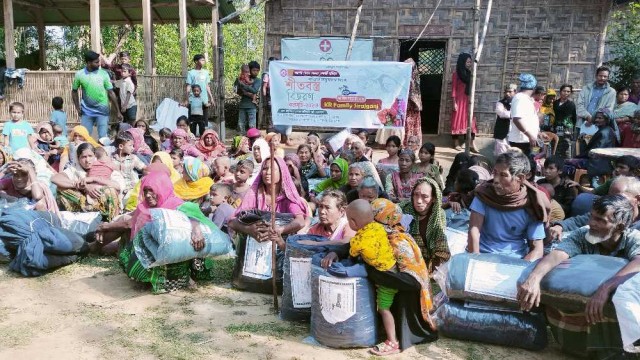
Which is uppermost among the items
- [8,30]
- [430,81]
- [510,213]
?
[8,30]

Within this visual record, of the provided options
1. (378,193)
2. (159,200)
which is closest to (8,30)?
(159,200)

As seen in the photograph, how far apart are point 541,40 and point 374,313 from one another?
9.41 metres

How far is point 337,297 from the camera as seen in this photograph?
3268 millimetres

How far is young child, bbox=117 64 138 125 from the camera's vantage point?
32.4ft

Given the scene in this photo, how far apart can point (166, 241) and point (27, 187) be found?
2.05 metres

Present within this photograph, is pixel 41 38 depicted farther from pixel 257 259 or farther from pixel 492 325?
pixel 492 325

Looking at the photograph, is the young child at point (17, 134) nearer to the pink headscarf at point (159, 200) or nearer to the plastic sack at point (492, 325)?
the pink headscarf at point (159, 200)

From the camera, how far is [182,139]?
782cm

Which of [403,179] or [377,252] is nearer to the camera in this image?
[377,252]

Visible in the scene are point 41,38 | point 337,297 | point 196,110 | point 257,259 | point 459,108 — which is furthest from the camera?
point 41,38

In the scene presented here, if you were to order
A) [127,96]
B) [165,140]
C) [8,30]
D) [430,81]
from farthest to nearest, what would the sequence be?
[430,81]
[127,96]
[8,30]
[165,140]

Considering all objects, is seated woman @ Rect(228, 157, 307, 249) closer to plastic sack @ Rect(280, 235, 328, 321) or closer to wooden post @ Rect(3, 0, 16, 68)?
plastic sack @ Rect(280, 235, 328, 321)

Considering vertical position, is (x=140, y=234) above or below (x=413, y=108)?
below

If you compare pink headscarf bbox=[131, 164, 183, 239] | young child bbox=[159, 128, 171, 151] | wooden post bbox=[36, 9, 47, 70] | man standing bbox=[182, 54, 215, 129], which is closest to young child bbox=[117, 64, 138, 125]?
man standing bbox=[182, 54, 215, 129]
